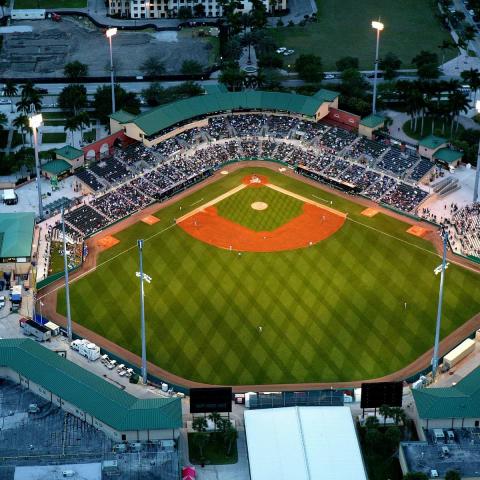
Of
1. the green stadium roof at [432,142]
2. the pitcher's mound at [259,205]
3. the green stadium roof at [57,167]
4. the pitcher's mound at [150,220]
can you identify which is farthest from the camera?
the green stadium roof at [432,142]

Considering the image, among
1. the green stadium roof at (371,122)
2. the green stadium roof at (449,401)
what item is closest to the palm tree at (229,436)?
the green stadium roof at (449,401)

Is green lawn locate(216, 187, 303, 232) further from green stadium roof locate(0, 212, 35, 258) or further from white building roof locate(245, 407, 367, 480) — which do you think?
white building roof locate(245, 407, 367, 480)

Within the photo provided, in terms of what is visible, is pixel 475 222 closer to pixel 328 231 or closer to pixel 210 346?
pixel 328 231

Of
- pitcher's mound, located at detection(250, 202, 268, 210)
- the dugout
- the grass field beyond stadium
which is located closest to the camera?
the grass field beyond stadium

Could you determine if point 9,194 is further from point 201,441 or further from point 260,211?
point 201,441

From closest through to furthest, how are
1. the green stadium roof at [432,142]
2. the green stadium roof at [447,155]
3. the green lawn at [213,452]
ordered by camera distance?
the green lawn at [213,452] → the green stadium roof at [447,155] → the green stadium roof at [432,142]

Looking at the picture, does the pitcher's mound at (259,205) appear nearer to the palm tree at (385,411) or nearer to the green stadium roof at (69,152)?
the green stadium roof at (69,152)

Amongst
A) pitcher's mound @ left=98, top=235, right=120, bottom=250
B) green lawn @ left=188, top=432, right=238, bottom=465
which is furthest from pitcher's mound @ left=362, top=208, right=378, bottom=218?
green lawn @ left=188, top=432, right=238, bottom=465
